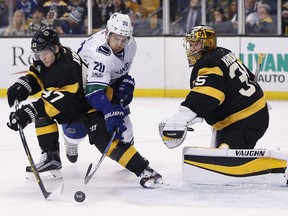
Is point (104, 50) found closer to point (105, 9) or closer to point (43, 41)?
point (43, 41)

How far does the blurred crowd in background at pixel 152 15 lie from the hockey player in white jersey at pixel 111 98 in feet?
13.9

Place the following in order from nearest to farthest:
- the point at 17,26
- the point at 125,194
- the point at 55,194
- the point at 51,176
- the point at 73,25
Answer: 1. the point at 55,194
2. the point at 125,194
3. the point at 51,176
4. the point at 73,25
5. the point at 17,26

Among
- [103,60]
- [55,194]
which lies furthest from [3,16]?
[55,194]

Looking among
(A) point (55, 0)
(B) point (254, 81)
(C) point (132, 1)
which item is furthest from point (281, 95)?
(B) point (254, 81)

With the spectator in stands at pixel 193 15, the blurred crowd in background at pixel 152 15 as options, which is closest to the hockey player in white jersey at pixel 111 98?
the blurred crowd in background at pixel 152 15

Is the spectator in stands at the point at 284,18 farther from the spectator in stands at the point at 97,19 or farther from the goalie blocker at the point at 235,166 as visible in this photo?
the goalie blocker at the point at 235,166

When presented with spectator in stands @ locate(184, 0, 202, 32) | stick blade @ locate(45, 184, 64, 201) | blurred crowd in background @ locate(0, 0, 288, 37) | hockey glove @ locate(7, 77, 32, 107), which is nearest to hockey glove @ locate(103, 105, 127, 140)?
stick blade @ locate(45, 184, 64, 201)

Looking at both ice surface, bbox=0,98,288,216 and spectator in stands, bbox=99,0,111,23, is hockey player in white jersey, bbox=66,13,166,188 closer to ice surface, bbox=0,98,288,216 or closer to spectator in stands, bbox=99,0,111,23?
ice surface, bbox=0,98,288,216

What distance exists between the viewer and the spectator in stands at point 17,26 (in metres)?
9.53

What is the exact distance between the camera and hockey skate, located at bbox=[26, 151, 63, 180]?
4.54 m

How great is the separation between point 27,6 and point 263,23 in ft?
8.90

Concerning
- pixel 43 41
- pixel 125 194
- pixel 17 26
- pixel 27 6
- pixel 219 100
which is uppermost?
pixel 27 6

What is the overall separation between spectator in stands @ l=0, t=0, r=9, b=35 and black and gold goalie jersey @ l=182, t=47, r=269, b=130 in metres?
5.50

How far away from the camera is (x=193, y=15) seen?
9.14m
